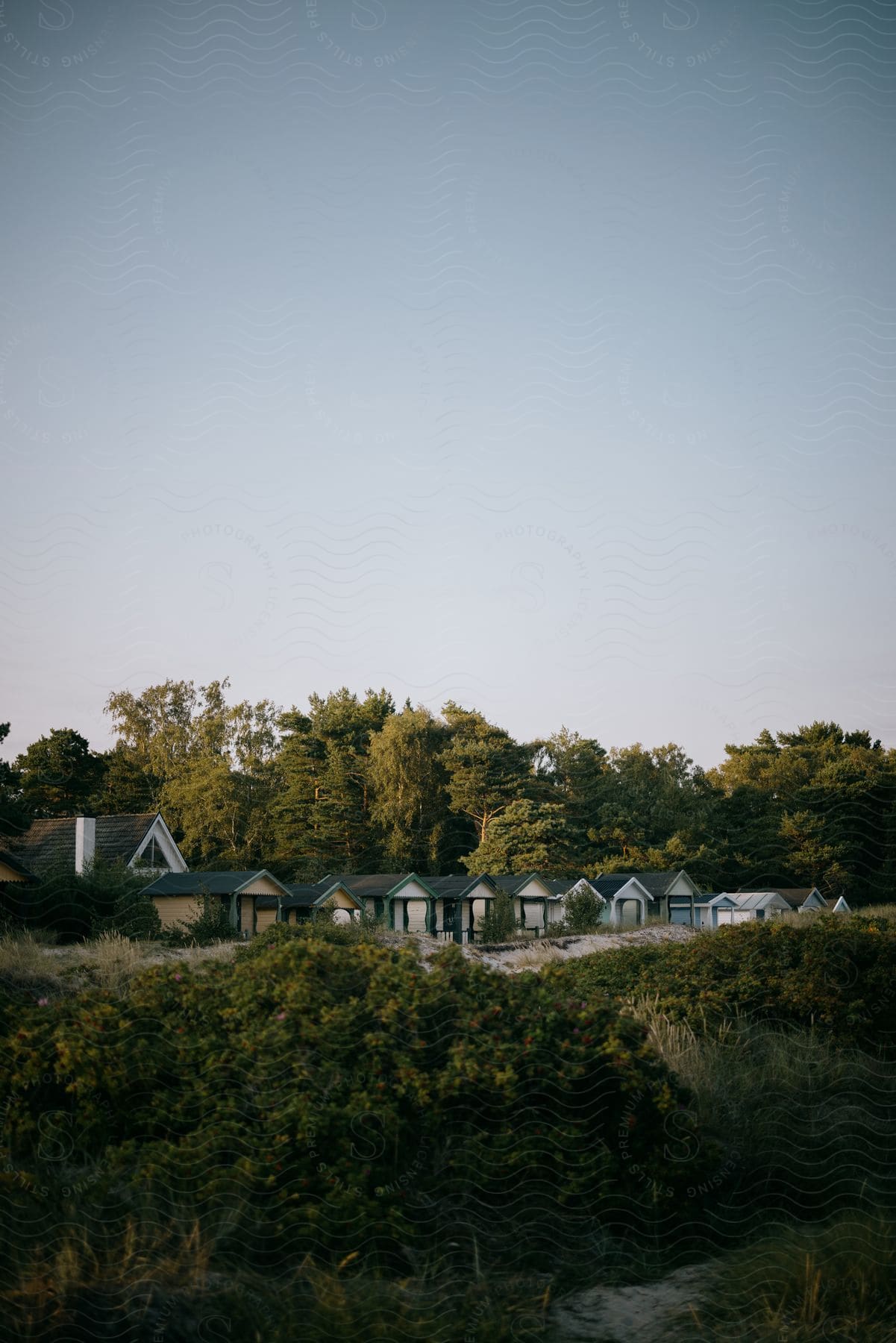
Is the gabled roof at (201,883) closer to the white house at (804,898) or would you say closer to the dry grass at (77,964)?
the dry grass at (77,964)

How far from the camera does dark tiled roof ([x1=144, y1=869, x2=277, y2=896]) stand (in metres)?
29.2

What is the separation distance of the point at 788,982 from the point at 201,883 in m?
23.7

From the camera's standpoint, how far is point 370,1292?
12.1 feet

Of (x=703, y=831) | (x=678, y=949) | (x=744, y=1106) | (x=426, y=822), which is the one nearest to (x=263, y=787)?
(x=426, y=822)

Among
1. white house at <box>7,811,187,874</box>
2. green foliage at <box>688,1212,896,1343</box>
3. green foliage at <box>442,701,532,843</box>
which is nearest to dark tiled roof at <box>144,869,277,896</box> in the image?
white house at <box>7,811,187,874</box>

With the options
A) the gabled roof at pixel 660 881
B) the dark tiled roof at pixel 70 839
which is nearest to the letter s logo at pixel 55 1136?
the dark tiled roof at pixel 70 839

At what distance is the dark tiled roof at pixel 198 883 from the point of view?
29250mm

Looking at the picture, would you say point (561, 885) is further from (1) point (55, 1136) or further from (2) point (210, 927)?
(1) point (55, 1136)

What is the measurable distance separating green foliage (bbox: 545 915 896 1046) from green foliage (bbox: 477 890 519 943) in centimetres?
1712

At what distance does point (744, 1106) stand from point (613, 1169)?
1.71m

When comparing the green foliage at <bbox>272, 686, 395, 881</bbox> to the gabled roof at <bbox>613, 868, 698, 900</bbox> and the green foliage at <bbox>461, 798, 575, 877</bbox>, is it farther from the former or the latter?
the gabled roof at <bbox>613, 868, 698, 900</bbox>

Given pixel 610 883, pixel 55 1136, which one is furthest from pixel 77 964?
pixel 610 883

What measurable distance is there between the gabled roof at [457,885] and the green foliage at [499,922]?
5.27 m

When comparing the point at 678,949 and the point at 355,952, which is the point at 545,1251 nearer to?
the point at 355,952
